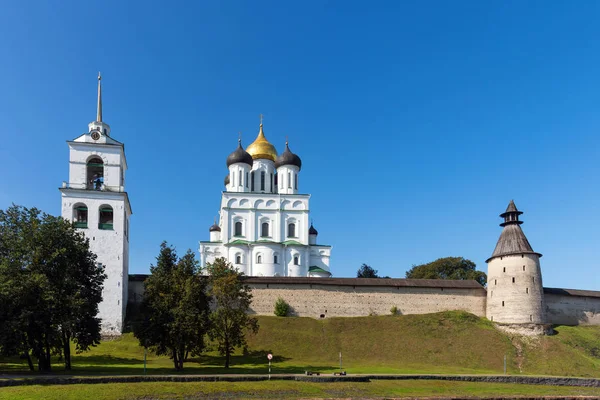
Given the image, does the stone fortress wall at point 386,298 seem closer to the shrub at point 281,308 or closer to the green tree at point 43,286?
the shrub at point 281,308

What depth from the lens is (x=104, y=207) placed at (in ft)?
134

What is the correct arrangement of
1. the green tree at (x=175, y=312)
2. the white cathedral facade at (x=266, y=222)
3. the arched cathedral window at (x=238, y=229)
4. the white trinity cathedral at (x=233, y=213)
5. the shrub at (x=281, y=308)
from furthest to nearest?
1. the arched cathedral window at (x=238, y=229)
2. the white cathedral facade at (x=266, y=222)
3. the shrub at (x=281, y=308)
4. the white trinity cathedral at (x=233, y=213)
5. the green tree at (x=175, y=312)

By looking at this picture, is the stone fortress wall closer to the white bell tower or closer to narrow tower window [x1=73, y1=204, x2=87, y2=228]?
the white bell tower

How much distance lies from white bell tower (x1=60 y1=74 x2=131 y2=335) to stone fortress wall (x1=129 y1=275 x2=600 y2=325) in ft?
38.1

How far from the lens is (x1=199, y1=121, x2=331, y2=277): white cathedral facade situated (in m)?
57.8

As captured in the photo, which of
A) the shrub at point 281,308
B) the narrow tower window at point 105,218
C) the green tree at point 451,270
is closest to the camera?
the narrow tower window at point 105,218

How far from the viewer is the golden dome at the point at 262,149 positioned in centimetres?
6444

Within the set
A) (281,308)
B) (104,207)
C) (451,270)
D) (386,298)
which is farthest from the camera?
(451,270)

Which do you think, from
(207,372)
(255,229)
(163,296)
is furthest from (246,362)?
(255,229)

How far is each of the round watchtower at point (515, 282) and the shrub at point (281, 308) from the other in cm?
1817

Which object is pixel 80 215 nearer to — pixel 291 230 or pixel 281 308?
pixel 281 308

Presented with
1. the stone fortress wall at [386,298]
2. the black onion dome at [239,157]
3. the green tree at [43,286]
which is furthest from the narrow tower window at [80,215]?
the black onion dome at [239,157]

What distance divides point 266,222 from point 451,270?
91.1 ft

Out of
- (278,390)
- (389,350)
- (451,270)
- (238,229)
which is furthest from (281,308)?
(451,270)
